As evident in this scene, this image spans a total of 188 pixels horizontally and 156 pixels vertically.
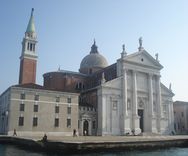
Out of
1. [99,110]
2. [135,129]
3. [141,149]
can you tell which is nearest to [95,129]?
[99,110]

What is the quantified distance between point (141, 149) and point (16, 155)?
12884mm

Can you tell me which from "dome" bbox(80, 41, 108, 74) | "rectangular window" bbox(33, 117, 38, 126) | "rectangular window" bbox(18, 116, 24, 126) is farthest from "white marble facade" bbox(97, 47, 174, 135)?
"dome" bbox(80, 41, 108, 74)

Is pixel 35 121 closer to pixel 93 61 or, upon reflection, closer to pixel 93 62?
pixel 93 62

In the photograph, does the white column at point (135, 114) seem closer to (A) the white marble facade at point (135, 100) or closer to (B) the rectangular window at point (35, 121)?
(A) the white marble facade at point (135, 100)

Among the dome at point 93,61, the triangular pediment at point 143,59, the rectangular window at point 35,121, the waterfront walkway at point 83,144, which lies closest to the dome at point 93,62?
the dome at point 93,61

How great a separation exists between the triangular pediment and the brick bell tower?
21.0 m

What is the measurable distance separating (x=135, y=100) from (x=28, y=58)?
24.8m

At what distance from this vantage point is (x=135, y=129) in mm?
46812

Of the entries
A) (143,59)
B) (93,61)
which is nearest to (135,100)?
(143,59)

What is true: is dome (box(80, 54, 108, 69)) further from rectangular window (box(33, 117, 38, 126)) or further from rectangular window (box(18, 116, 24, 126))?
rectangular window (box(18, 116, 24, 126))

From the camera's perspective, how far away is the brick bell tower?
54469 millimetres

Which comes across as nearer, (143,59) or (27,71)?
(143,59)

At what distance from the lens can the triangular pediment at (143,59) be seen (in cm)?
4931

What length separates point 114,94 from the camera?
46344mm
